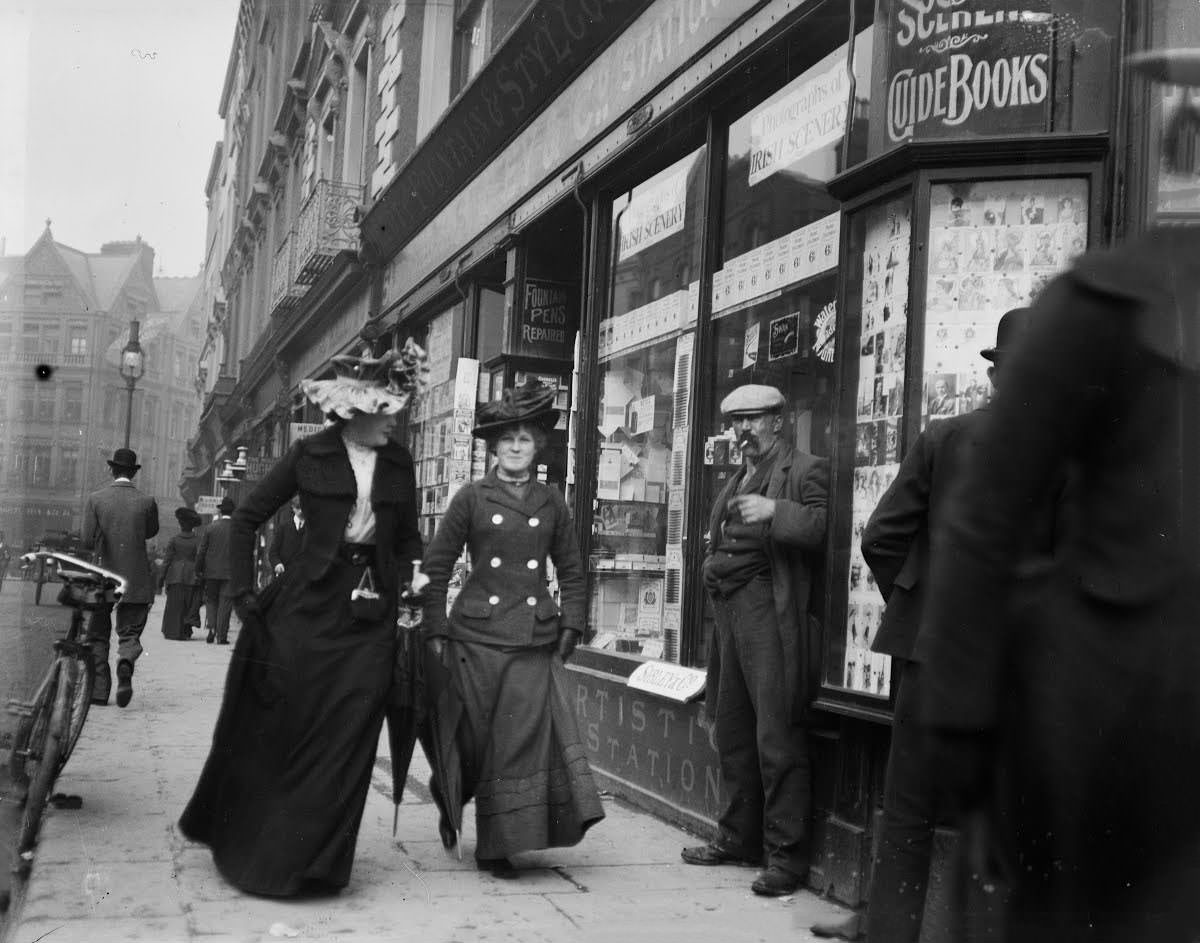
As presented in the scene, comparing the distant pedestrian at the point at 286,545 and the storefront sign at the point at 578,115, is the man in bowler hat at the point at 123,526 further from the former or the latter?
the distant pedestrian at the point at 286,545

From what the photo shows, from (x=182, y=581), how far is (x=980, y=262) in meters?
16.1

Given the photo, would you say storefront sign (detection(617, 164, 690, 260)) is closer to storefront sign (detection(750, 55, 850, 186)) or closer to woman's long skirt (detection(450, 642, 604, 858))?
storefront sign (detection(750, 55, 850, 186))

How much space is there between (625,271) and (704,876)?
163 inches

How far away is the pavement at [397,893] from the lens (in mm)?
4680

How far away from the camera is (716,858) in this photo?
5.86m

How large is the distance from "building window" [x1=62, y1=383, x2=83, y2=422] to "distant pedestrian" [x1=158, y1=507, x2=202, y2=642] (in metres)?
32.7

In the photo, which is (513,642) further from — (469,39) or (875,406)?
(469,39)

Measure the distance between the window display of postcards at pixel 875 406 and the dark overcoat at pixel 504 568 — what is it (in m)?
1.18

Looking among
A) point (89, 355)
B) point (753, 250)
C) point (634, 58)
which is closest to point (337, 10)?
point (634, 58)

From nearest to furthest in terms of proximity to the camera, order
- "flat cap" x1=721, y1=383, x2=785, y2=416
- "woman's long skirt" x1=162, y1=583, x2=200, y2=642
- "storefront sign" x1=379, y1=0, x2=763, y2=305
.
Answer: "flat cap" x1=721, y1=383, x2=785, y2=416 → "storefront sign" x1=379, y1=0, x2=763, y2=305 → "woman's long skirt" x1=162, y1=583, x2=200, y2=642

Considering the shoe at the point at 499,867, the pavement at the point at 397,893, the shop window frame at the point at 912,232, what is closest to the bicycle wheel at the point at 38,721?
the pavement at the point at 397,893

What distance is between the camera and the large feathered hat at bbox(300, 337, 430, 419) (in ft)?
18.2

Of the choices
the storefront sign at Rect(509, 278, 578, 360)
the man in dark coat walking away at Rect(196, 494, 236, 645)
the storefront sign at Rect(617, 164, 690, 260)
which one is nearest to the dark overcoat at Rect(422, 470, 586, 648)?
the storefront sign at Rect(617, 164, 690, 260)

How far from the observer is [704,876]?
5684mm
